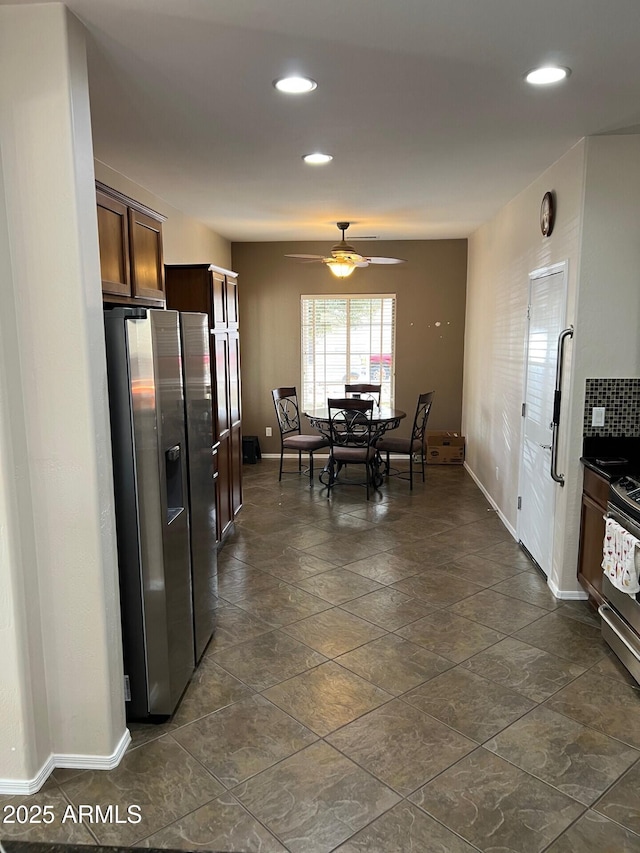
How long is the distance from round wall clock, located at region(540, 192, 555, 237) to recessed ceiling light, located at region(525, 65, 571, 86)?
1398 millimetres

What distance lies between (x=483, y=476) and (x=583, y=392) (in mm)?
2766

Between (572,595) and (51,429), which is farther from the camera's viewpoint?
(572,595)

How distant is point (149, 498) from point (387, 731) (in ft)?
4.40

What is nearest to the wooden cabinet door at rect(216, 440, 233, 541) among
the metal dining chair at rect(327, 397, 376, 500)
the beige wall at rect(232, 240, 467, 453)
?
the metal dining chair at rect(327, 397, 376, 500)

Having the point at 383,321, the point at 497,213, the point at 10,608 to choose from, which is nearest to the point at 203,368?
the point at 10,608

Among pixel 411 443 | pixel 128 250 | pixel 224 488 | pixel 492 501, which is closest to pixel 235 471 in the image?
pixel 224 488

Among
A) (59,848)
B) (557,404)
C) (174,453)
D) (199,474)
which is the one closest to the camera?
(59,848)

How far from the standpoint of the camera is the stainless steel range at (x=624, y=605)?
2.74 meters

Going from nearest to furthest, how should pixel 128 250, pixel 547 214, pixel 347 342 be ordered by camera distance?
1. pixel 128 250
2. pixel 547 214
3. pixel 347 342

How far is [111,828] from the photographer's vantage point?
200 cm

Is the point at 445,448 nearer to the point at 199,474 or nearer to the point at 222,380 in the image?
the point at 222,380

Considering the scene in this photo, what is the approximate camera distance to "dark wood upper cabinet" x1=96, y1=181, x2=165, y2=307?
245 centimetres

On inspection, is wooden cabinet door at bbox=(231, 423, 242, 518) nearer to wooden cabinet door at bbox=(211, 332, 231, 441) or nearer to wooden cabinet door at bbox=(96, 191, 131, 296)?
wooden cabinet door at bbox=(211, 332, 231, 441)

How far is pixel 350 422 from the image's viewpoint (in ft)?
19.9
